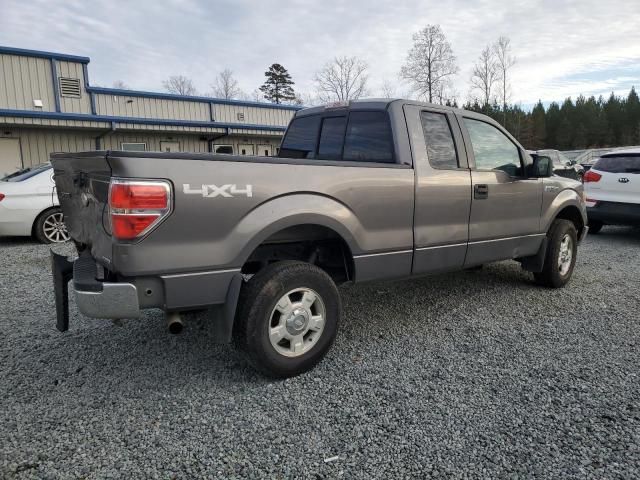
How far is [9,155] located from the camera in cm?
1512

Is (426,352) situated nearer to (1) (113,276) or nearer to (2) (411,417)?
(2) (411,417)

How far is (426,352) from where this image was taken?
365cm

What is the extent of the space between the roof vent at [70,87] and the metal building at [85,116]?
0.10ft

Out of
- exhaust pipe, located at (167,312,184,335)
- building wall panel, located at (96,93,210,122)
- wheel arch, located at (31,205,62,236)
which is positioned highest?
building wall panel, located at (96,93,210,122)

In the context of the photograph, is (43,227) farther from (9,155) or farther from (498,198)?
(9,155)

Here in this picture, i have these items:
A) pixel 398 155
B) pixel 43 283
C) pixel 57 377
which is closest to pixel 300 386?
pixel 57 377

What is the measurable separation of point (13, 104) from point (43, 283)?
12.7 m

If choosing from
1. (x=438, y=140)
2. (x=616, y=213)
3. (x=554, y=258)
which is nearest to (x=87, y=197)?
(x=438, y=140)

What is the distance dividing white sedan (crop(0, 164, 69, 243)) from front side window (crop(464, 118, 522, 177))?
272 inches

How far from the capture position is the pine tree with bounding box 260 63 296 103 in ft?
204

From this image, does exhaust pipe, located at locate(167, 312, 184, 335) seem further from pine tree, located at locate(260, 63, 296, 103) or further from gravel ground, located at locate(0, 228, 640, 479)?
pine tree, located at locate(260, 63, 296, 103)

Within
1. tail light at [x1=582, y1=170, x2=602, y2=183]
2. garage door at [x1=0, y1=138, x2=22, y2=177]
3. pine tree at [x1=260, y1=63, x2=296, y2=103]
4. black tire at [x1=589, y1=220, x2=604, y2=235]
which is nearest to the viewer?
tail light at [x1=582, y1=170, x2=602, y2=183]

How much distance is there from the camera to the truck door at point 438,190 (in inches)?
153

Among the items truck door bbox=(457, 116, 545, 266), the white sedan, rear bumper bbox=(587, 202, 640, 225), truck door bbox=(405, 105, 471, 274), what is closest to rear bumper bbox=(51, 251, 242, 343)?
truck door bbox=(405, 105, 471, 274)
